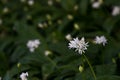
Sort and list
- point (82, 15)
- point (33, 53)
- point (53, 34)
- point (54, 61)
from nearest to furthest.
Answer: point (54, 61)
point (33, 53)
point (53, 34)
point (82, 15)

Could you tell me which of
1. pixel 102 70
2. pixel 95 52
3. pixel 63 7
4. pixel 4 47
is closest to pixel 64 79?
pixel 102 70

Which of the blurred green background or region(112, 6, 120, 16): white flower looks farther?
region(112, 6, 120, 16): white flower

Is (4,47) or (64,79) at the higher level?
(4,47)

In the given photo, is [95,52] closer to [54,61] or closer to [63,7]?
[54,61]

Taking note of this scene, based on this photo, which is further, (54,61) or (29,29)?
(29,29)

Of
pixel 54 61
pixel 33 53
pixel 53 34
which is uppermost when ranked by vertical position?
pixel 53 34

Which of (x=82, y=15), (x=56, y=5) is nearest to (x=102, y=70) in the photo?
(x=82, y=15)

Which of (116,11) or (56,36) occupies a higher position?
(116,11)

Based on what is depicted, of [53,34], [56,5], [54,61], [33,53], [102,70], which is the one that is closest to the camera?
[102,70]
